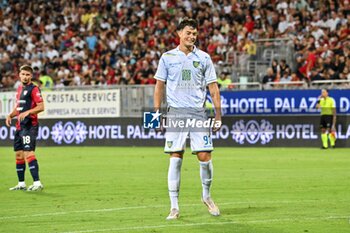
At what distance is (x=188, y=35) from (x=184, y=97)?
0.85m

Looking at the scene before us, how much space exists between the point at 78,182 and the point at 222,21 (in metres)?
20.3

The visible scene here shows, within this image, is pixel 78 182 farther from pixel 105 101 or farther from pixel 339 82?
pixel 105 101

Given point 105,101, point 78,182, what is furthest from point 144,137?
point 78,182

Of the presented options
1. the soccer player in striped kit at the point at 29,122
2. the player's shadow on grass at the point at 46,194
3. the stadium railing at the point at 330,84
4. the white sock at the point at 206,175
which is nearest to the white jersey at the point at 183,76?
the white sock at the point at 206,175

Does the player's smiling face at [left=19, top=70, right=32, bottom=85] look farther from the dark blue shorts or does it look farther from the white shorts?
the white shorts

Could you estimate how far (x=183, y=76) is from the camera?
1230 cm

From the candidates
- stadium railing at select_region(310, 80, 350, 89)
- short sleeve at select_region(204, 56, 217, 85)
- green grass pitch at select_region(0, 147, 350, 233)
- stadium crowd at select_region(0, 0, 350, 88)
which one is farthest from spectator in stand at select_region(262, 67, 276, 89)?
short sleeve at select_region(204, 56, 217, 85)

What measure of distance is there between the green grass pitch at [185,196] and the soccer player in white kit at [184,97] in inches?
27.1

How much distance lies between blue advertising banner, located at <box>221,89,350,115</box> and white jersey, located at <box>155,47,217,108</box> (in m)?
20.4

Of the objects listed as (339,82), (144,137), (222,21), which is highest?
(222,21)

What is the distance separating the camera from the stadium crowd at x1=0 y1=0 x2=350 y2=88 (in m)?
34.1

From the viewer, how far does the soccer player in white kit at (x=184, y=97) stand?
12.2 meters

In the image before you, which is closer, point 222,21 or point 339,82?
point 339,82

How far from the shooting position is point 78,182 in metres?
19.2
